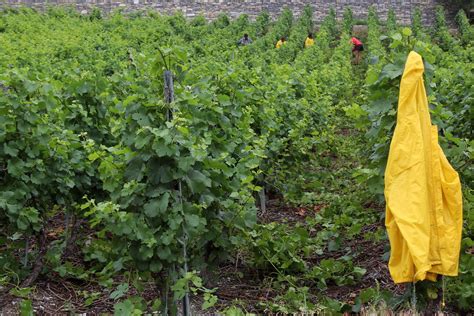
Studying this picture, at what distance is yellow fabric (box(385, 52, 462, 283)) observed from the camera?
4340 mm

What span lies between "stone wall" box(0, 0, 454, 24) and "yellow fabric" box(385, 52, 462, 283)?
97.6 ft

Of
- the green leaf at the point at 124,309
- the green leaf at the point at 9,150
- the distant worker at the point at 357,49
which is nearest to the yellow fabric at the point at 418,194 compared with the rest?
the green leaf at the point at 124,309

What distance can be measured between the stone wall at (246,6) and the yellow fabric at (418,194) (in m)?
29.7

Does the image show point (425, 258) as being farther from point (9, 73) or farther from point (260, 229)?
point (9, 73)

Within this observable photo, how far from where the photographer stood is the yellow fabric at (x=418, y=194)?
14.2ft

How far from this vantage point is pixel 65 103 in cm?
668

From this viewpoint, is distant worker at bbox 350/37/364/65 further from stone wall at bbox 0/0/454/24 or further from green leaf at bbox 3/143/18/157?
green leaf at bbox 3/143/18/157

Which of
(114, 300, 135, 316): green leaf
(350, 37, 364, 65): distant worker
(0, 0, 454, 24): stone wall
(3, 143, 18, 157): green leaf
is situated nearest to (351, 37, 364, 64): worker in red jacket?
(350, 37, 364, 65): distant worker

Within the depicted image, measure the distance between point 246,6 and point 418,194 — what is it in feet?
101

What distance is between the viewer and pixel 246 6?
34062mm

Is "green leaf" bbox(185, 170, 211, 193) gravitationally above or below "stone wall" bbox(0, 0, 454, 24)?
above

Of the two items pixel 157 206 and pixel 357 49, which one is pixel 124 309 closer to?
pixel 157 206

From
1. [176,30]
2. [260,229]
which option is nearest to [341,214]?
[260,229]

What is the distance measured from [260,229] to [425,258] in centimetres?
235
